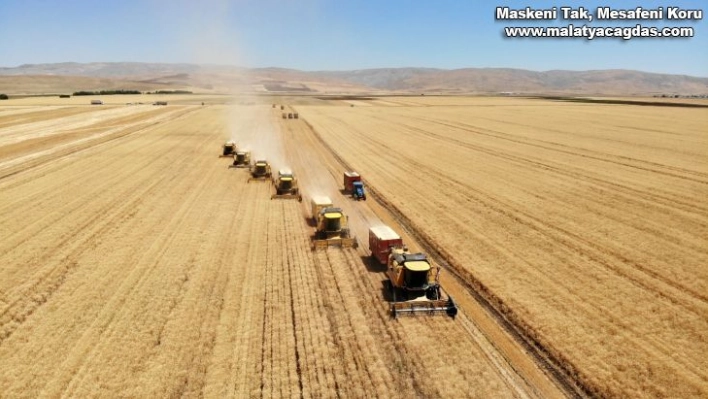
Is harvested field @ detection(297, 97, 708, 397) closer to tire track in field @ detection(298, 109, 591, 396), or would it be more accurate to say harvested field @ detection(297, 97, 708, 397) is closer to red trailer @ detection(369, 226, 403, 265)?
tire track in field @ detection(298, 109, 591, 396)

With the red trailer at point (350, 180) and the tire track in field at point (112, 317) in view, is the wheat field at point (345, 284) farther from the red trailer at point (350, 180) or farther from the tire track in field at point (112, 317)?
the red trailer at point (350, 180)

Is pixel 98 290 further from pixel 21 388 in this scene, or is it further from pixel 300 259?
pixel 300 259

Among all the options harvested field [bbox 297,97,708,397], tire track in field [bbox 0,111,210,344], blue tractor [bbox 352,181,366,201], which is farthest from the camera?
blue tractor [bbox 352,181,366,201]

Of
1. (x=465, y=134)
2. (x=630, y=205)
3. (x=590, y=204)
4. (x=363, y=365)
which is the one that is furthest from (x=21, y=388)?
(x=465, y=134)

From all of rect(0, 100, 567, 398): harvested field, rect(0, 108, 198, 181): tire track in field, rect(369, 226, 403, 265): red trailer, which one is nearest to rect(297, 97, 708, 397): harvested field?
rect(0, 100, 567, 398): harvested field

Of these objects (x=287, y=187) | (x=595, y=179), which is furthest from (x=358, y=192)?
(x=595, y=179)

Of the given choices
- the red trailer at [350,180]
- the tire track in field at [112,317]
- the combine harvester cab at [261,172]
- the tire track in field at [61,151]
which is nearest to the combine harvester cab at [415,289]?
the tire track in field at [112,317]
